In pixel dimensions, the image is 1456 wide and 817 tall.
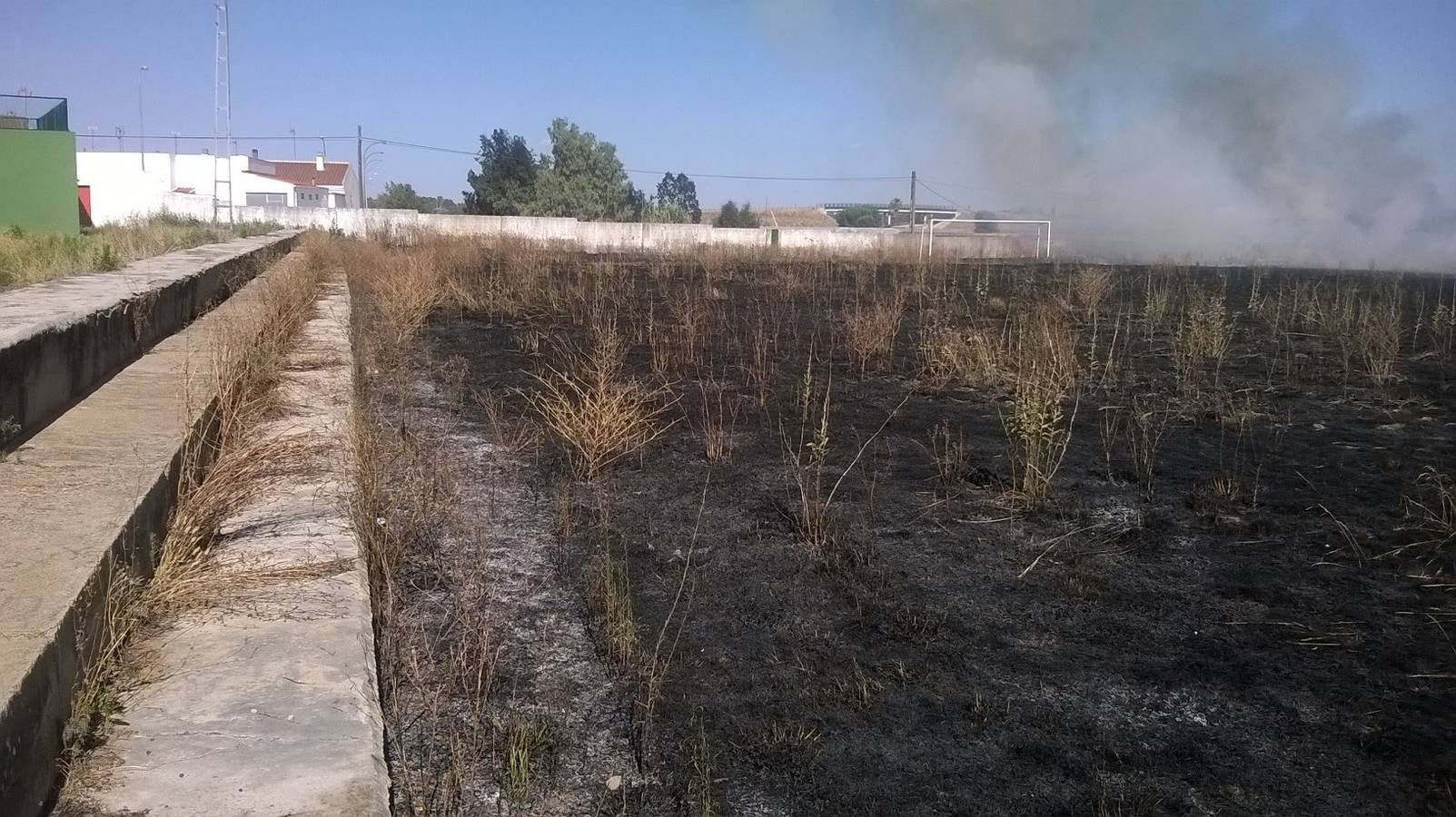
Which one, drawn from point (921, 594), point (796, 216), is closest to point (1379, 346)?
point (921, 594)

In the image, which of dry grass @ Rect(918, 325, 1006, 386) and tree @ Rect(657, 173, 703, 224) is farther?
tree @ Rect(657, 173, 703, 224)

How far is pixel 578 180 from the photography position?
2192 inches

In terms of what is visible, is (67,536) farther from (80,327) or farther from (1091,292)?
(1091,292)

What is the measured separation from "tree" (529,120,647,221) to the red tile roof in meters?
27.0

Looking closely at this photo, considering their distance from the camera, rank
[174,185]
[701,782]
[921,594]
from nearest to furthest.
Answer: [701,782] < [921,594] < [174,185]

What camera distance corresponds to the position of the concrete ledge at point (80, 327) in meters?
4.30

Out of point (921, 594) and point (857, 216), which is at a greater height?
point (857, 216)

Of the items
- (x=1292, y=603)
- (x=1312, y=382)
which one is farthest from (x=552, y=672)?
(x=1312, y=382)

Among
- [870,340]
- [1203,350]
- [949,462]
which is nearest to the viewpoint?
[949,462]

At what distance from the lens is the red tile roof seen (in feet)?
251

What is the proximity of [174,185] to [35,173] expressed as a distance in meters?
28.4

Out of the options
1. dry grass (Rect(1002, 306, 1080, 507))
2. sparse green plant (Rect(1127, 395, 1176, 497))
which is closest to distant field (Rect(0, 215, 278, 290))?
dry grass (Rect(1002, 306, 1080, 507))

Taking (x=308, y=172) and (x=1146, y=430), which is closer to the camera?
(x=1146, y=430)

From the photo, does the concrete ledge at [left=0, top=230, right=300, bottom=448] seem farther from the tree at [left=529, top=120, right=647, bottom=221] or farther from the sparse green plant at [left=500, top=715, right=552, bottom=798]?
the tree at [left=529, top=120, right=647, bottom=221]
